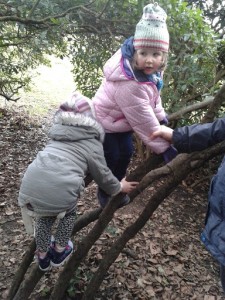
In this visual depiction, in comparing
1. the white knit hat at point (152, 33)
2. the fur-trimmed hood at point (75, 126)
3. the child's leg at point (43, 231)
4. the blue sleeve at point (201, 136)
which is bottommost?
the child's leg at point (43, 231)

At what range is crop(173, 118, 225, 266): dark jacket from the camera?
160cm

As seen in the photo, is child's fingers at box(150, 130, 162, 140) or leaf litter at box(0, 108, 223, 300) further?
leaf litter at box(0, 108, 223, 300)

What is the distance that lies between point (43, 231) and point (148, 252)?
1961 millimetres

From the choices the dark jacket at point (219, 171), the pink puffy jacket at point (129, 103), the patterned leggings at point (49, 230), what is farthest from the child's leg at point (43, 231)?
the dark jacket at point (219, 171)

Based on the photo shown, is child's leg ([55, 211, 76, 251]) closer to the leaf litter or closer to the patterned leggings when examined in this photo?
the patterned leggings

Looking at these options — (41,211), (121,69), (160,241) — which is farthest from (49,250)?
(160,241)

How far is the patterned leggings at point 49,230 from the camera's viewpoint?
2.09 metres

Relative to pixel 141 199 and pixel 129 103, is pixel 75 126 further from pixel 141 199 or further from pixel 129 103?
pixel 141 199

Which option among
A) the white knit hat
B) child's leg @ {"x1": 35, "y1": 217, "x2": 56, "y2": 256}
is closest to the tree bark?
child's leg @ {"x1": 35, "y1": 217, "x2": 56, "y2": 256}

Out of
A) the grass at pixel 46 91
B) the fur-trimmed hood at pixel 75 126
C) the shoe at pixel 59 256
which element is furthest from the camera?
the grass at pixel 46 91

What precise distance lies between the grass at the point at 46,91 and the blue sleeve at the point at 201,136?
347 inches

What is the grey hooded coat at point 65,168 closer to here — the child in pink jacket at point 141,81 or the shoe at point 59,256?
the child in pink jacket at point 141,81

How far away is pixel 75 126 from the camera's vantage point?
6.49 feet

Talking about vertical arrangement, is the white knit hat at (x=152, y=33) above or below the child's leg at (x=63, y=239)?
above
